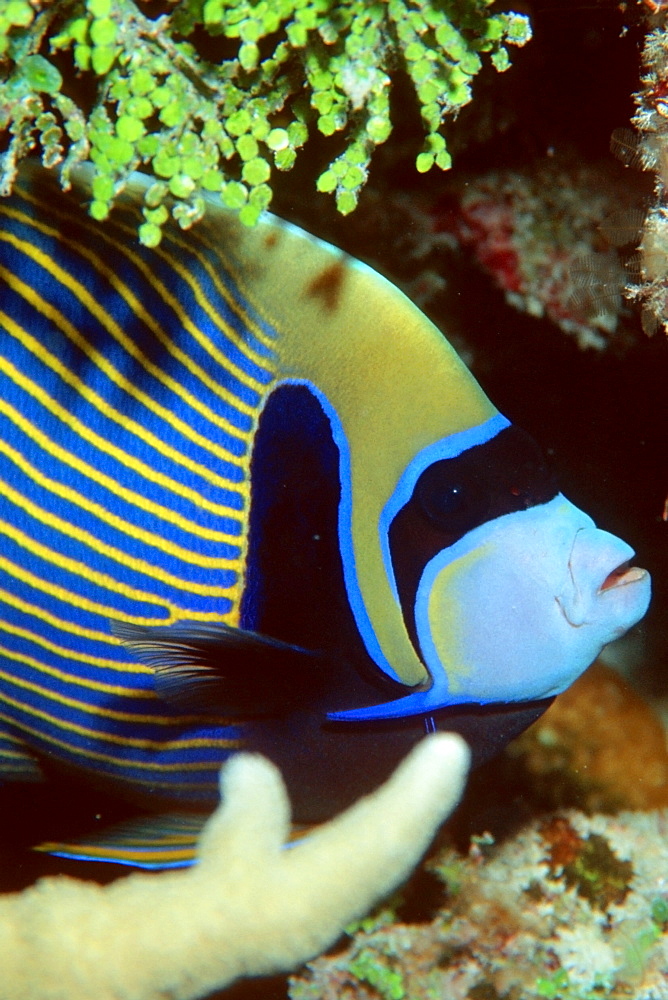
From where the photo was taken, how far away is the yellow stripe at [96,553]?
1.48 metres

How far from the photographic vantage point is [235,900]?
3.66ft

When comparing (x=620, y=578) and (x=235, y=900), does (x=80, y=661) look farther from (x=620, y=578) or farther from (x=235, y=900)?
(x=620, y=578)

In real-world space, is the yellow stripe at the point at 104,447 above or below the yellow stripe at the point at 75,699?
above

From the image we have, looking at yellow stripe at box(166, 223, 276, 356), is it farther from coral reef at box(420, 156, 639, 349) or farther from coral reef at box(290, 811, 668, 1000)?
coral reef at box(290, 811, 668, 1000)

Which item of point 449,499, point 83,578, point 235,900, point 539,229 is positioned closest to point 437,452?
point 449,499

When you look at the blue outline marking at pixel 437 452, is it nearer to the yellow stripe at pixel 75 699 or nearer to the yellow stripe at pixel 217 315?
the yellow stripe at pixel 217 315

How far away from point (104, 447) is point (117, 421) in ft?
0.18

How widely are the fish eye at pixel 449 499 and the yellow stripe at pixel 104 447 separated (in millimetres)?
352

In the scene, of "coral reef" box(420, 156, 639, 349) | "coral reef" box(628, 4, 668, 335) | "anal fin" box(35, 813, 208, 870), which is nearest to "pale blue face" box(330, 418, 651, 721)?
"coral reef" box(628, 4, 668, 335)

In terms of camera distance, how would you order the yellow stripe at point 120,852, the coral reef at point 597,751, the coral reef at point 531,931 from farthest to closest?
the coral reef at point 597,751
the coral reef at point 531,931
the yellow stripe at point 120,852

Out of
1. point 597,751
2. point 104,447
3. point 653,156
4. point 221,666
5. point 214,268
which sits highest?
point 653,156

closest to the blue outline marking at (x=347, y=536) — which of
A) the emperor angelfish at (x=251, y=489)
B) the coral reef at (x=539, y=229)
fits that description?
the emperor angelfish at (x=251, y=489)

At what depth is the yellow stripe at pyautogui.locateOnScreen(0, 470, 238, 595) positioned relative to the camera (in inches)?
58.4

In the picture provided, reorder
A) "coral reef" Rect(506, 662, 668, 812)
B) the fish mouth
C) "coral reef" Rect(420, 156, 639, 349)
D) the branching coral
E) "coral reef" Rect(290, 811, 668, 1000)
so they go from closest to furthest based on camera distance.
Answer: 1. the branching coral
2. the fish mouth
3. "coral reef" Rect(290, 811, 668, 1000)
4. "coral reef" Rect(420, 156, 639, 349)
5. "coral reef" Rect(506, 662, 668, 812)
